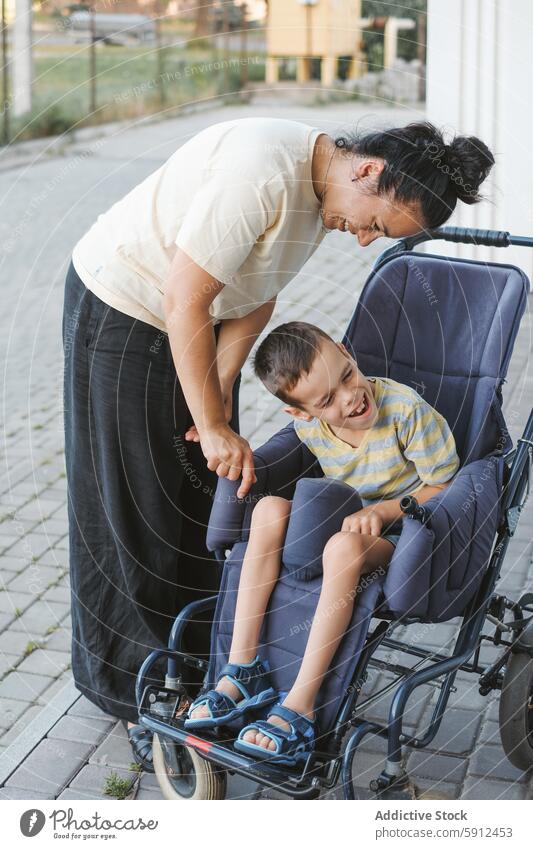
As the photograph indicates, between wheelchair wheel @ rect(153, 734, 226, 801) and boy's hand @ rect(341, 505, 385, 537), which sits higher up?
boy's hand @ rect(341, 505, 385, 537)

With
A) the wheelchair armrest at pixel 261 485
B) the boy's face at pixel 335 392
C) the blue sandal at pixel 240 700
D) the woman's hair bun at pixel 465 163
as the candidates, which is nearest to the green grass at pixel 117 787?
the blue sandal at pixel 240 700

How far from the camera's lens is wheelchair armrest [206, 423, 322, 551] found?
258 cm

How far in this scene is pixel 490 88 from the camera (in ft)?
22.0

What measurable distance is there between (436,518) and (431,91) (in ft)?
16.2

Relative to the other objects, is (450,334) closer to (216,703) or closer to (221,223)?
(221,223)

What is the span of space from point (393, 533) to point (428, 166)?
0.89 meters

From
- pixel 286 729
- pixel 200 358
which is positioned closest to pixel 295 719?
pixel 286 729

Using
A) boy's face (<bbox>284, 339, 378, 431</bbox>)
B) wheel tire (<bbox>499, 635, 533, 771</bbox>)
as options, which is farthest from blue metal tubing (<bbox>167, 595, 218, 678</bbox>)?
wheel tire (<bbox>499, 635, 533, 771</bbox>)

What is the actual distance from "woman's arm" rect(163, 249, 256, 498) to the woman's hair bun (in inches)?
21.8

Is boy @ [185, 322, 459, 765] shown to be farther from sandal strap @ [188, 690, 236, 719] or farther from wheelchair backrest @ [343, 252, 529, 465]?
wheelchair backrest @ [343, 252, 529, 465]

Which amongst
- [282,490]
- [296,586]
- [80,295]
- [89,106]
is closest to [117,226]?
[80,295]

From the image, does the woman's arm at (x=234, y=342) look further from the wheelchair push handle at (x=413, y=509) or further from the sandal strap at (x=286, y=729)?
the sandal strap at (x=286, y=729)

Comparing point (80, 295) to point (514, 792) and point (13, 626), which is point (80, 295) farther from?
point (514, 792)

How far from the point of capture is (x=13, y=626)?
3.51 meters
